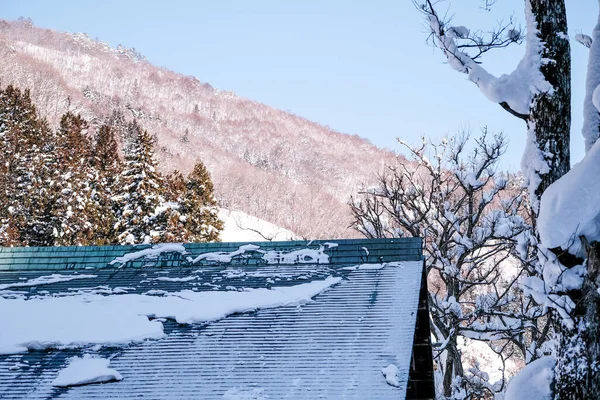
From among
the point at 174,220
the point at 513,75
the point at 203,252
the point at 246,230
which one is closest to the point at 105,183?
the point at 174,220

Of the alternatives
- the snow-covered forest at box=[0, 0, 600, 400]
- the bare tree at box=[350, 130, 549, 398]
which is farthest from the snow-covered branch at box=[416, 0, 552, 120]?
the bare tree at box=[350, 130, 549, 398]

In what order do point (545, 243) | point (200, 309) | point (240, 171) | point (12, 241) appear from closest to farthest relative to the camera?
point (545, 243) < point (200, 309) < point (12, 241) < point (240, 171)

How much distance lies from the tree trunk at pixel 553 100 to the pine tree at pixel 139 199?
2644 centimetres

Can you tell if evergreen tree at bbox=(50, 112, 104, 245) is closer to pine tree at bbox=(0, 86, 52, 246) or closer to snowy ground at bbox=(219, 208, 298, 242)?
pine tree at bbox=(0, 86, 52, 246)

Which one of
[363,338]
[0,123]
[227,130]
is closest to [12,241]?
[0,123]

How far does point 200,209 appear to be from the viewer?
3338 centimetres

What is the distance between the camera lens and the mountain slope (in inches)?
3406

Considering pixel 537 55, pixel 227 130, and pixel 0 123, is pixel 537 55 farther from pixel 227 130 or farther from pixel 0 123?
pixel 227 130

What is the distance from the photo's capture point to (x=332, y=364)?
7.23m

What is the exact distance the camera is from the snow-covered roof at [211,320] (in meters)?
7.11

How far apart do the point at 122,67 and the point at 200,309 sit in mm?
163147

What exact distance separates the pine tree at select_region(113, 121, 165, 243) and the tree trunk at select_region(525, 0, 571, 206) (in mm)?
26444

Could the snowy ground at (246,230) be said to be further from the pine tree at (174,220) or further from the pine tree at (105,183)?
the pine tree at (174,220)

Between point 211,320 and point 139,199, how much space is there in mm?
23273
